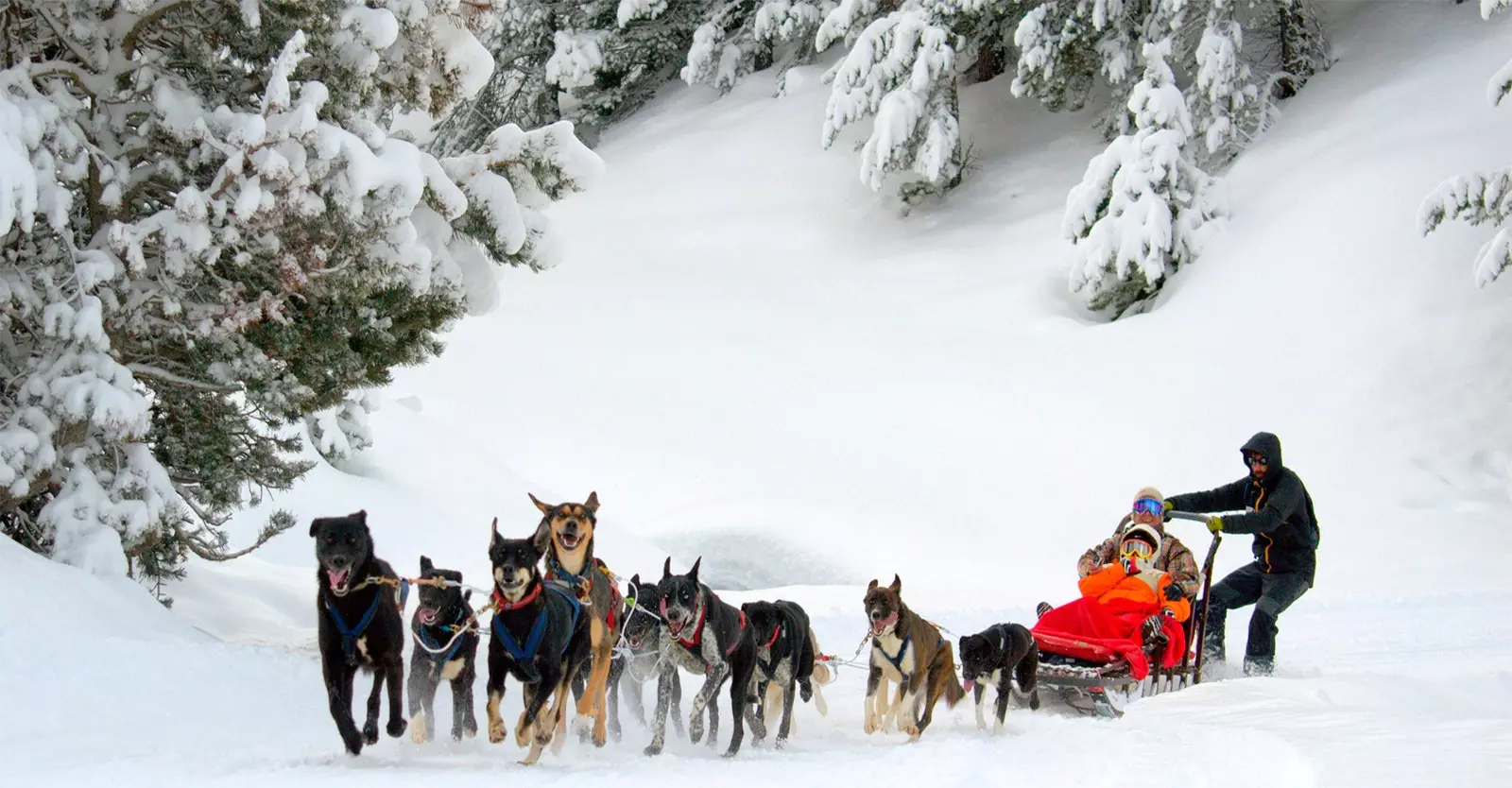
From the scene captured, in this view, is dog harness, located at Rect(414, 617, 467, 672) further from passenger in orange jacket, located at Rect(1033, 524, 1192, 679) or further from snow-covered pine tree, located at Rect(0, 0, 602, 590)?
passenger in orange jacket, located at Rect(1033, 524, 1192, 679)

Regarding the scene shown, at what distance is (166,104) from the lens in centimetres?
844

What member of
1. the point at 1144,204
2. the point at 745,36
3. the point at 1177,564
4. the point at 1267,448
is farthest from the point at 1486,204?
the point at 745,36

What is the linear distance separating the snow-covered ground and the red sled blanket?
1.35ft

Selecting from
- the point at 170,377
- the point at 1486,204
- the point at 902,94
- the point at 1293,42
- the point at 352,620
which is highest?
the point at 1293,42

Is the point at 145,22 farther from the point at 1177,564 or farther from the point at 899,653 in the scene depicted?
the point at 1177,564

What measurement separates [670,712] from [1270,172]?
57.8 ft

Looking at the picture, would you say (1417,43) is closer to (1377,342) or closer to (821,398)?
(1377,342)

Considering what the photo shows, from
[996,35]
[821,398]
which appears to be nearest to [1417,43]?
[996,35]

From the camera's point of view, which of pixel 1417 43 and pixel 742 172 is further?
pixel 742 172

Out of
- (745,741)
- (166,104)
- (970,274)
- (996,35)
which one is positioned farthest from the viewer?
(996,35)

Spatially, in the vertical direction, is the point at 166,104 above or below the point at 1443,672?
above

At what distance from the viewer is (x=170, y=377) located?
355 inches

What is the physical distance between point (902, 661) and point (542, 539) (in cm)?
207

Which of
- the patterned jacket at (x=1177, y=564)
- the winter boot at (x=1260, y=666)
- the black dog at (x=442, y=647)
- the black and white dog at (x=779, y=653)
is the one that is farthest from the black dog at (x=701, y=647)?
the winter boot at (x=1260, y=666)
